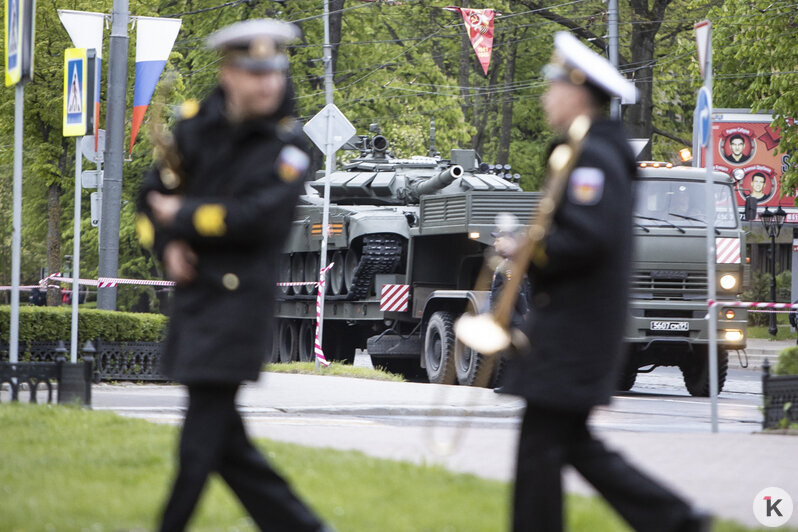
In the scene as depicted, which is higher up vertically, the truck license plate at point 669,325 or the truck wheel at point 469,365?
the truck license plate at point 669,325

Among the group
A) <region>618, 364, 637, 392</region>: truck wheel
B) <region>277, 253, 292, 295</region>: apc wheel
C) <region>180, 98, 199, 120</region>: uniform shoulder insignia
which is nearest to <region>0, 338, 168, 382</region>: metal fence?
<region>618, 364, 637, 392</region>: truck wheel

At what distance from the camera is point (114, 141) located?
18703mm

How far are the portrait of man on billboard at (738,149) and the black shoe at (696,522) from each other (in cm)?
3199

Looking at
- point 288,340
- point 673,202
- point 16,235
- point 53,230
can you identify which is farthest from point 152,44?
point 53,230

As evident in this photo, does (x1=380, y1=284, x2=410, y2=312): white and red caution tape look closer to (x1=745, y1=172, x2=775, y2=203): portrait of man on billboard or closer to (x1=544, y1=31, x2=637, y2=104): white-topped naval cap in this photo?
(x1=544, y1=31, x2=637, y2=104): white-topped naval cap

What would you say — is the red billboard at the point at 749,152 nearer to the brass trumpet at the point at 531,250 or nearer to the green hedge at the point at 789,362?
the green hedge at the point at 789,362

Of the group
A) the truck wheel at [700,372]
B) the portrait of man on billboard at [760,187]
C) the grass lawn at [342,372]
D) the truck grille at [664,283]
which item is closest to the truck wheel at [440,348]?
the grass lawn at [342,372]

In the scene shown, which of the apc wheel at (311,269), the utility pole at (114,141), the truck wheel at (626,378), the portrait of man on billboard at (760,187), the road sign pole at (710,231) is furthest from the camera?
the portrait of man on billboard at (760,187)

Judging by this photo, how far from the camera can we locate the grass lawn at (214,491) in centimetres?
547

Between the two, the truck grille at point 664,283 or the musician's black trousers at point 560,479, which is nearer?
the musician's black trousers at point 560,479

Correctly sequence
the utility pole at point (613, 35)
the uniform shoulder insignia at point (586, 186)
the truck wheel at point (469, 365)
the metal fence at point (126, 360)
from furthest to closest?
the utility pole at point (613, 35) < the truck wheel at point (469, 365) < the metal fence at point (126, 360) < the uniform shoulder insignia at point (586, 186)

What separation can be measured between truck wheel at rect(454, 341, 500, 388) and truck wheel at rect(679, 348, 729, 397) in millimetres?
2992

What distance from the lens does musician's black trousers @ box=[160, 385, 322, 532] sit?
14.7 ft

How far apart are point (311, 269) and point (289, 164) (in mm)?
18562
